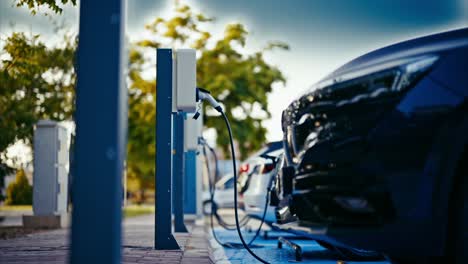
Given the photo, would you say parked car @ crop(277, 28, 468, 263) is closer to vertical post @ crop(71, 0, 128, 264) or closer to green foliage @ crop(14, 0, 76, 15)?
vertical post @ crop(71, 0, 128, 264)

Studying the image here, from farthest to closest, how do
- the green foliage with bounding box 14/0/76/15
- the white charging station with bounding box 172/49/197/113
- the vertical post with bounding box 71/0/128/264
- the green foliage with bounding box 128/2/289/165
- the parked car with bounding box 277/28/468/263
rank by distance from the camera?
the green foliage with bounding box 128/2/289/165
the white charging station with bounding box 172/49/197/113
the green foliage with bounding box 14/0/76/15
the parked car with bounding box 277/28/468/263
the vertical post with bounding box 71/0/128/264

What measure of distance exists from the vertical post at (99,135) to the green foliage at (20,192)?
35.6 ft

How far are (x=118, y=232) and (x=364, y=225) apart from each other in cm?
128

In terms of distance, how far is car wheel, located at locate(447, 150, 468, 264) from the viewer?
3.00 m

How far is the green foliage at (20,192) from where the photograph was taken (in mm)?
13055

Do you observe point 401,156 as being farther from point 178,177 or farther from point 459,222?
point 178,177

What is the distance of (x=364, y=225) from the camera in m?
3.13

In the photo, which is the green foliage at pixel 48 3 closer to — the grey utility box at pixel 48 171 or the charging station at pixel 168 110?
the charging station at pixel 168 110

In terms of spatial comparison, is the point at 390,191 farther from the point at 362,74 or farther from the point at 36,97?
the point at 36,97

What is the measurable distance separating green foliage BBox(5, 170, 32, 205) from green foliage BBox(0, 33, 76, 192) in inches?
43.0

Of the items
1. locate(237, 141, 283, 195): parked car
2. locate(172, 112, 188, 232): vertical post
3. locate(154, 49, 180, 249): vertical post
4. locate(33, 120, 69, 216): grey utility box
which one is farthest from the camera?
locate(33, 120, 69, 216): grey utility box

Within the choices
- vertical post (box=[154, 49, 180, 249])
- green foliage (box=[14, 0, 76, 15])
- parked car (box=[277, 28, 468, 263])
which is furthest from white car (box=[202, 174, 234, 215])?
parked car (box=[277, 28, 468, 263])

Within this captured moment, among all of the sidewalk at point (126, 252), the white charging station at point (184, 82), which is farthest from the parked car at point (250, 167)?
the white charging station at point (184, 82)

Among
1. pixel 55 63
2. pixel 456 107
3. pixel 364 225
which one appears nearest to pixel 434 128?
pixel 456 107
